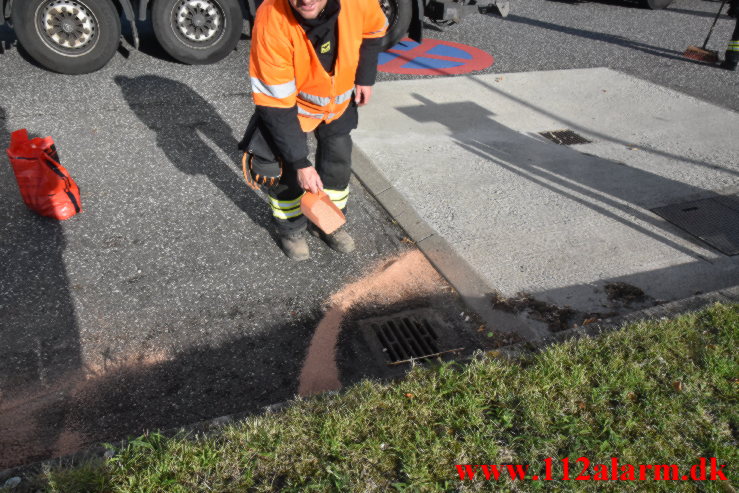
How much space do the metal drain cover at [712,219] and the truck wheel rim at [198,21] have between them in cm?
565

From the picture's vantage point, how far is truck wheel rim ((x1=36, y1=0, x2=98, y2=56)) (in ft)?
20.7

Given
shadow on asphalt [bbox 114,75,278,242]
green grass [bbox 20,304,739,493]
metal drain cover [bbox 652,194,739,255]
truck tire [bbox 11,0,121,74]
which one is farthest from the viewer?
truck tire [bbox 11,0,121,74]

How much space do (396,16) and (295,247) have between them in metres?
5.55

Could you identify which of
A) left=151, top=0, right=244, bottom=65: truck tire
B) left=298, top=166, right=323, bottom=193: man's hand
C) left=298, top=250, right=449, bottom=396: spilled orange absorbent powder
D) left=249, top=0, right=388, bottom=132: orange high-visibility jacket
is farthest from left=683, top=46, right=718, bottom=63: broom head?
left=298, top=166, right=323, bottom=193: man's hand

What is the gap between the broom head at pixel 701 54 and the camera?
905 cm

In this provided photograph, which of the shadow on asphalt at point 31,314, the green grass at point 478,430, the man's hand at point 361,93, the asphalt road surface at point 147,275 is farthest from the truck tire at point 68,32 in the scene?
the green grass at point 478,430

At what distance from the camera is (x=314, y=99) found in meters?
3.19

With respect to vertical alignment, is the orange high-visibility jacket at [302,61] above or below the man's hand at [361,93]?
above

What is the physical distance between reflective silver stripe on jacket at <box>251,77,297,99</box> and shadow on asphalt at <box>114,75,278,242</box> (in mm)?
1440

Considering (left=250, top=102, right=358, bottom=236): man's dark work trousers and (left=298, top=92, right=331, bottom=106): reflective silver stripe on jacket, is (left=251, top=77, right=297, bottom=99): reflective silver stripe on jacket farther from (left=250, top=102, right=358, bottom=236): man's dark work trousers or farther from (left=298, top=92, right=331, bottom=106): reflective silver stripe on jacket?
(left=250, top=102, right=358, bottom=236): man's dark work trousers

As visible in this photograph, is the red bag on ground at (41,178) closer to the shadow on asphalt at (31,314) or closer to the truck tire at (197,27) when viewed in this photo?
the shadow on asphalt at (31,314)

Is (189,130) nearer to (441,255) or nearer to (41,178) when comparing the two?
(41,178)

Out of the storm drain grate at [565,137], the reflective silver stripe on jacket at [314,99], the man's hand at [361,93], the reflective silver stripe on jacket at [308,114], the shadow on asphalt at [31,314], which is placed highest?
the reflective silver stripe on jacket at [314,99]

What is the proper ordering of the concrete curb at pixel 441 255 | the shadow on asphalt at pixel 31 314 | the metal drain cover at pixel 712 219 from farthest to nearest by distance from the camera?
the metal drain cover at pixel 712 219, the concrete curb at pixel 441 255, the shadow on asphalt at pixel 31 314
